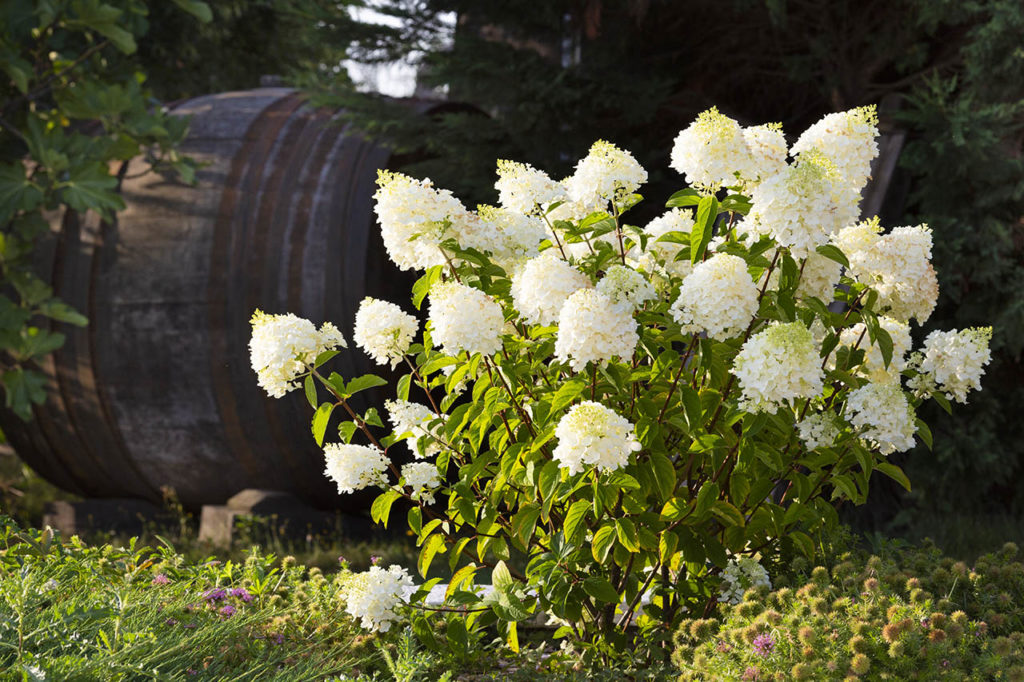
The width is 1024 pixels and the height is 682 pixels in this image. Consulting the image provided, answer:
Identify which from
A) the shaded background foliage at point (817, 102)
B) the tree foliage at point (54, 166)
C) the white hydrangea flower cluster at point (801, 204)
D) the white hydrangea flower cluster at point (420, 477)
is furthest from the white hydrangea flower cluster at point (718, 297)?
the tree foliage at point (54, 166)

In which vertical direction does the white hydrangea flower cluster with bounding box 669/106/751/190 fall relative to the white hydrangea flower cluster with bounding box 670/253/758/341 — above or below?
above

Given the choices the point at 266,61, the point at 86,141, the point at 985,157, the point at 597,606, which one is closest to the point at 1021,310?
the point at 985,157

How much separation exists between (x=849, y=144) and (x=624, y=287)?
636 mm

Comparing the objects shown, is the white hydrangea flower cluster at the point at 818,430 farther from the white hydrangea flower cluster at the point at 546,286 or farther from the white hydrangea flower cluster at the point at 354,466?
the white hydrangea flower cluster at the point at 354,466

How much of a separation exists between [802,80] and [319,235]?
2.78 meters

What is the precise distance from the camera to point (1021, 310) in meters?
4.63

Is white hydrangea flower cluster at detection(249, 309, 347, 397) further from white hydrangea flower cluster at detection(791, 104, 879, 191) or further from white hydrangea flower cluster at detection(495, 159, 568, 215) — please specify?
white hydrangea flower cluster at detection(791, 104, 879, 191)

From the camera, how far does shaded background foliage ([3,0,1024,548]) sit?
473cm

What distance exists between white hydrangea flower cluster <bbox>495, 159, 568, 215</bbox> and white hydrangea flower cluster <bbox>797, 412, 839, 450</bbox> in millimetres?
770

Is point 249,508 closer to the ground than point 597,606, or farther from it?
closer to the ground

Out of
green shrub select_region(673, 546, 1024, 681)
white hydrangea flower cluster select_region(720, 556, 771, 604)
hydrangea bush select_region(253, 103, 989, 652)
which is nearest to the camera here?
green shrub select_region(673, 546, 1024, 681)

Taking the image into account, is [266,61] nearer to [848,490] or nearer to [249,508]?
[249,508]

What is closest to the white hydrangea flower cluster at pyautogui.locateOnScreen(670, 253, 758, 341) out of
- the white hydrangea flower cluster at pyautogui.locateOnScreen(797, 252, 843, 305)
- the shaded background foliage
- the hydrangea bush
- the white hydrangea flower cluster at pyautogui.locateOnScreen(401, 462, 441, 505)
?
the hydrangea bush

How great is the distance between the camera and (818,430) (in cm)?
227
